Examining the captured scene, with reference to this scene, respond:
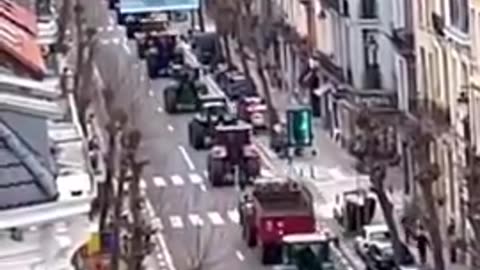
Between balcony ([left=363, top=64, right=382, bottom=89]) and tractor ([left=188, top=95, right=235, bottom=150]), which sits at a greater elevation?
balcony ([left=363, top=64, right=382, bottom=89])

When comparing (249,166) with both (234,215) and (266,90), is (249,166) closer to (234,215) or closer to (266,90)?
(234,215)

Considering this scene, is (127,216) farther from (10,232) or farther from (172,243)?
(10,232)

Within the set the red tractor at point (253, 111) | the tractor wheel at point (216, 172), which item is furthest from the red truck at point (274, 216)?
the red tractor at point (253, 111)

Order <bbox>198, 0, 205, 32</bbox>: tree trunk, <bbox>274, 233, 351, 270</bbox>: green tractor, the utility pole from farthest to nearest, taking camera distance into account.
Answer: <bbox>198, 0, 205, 32</bbox>: tree trunk
<bbox>274, 233, 351, 270</bbox>: green tractor
the utility pole

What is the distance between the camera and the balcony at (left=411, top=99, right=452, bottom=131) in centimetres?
7744

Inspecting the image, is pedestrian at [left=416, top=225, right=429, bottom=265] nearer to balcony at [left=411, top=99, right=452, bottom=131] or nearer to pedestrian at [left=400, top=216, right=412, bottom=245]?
pedestrian at [left=400, top=216, right=412, bottom=245]

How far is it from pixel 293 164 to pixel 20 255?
6677 centimetres

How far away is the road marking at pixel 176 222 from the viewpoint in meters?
78.2

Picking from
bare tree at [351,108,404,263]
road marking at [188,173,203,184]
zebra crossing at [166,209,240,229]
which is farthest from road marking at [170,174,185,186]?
bare tree at [351,108,404,263]

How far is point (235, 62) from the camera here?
380 ft

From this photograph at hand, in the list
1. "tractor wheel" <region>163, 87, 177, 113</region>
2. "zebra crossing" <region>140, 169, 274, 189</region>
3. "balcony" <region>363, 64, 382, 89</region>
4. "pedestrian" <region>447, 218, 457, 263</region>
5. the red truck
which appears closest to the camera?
"pedestrian" <region>447, 218, 457, 263</region>

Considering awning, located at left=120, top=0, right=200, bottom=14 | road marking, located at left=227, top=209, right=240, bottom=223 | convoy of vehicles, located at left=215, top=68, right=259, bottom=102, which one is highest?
awning, located at left=120, top=0, right=200, bottom=14

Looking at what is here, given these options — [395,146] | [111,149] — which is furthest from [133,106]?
[111,149]

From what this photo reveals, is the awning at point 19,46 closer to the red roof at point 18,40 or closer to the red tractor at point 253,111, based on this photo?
the red roof at point 18,40
